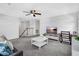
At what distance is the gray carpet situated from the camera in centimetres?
199

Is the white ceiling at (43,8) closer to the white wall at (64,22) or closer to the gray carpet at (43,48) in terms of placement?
the white wall at (64,22)

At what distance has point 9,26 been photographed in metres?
2.03

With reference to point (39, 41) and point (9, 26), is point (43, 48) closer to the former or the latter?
point (39, 41)

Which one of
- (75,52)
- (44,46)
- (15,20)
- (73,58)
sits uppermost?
(15,20)

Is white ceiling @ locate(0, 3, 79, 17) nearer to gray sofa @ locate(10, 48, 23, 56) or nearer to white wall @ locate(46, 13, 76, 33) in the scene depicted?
white wall @ locate(46, 13, 76, 33)

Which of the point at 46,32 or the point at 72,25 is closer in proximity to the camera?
the point at 72,25

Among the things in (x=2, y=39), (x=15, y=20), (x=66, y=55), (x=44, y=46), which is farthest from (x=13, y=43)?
(x=66, y=55)

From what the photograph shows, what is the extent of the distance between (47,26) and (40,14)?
32 centimetres

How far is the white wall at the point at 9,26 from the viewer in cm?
199

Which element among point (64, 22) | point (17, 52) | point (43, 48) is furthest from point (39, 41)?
point (64, 22)

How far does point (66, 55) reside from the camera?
6.60 feet

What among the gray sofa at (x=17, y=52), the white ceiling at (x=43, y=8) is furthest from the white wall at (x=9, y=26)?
the gray sofa at (x=17, y=52)

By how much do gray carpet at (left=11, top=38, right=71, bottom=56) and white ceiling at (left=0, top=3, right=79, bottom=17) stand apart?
609 mm

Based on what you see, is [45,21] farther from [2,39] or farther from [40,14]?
[2,39]
